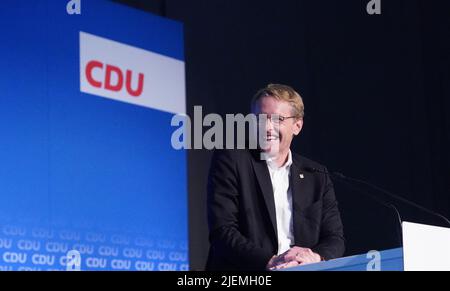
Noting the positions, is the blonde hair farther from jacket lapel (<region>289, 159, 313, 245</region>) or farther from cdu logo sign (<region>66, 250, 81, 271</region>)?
cdu logo sign (<region>66, 250, 81, 271</region>)

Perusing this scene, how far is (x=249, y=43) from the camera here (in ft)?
18.4

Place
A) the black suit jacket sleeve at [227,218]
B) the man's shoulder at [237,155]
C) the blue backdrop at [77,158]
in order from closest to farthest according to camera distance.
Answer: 1. the black suit jacket sleeve at [227,218]
2. the man's shoulder at [237,155]
3. the blue backdrop at [77,158]

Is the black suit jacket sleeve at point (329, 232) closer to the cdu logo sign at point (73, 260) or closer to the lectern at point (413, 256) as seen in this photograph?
the lectern at point (413, 256)

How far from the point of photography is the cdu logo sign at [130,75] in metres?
4.71

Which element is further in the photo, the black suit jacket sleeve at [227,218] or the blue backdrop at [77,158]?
the blue backdrop at [77,158]

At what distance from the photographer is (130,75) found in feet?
16.0

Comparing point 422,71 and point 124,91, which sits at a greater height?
point 422,71

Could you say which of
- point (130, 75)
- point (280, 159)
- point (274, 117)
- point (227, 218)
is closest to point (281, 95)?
point (274, 117)

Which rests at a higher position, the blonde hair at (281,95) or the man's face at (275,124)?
the blonde hair at (281,95)

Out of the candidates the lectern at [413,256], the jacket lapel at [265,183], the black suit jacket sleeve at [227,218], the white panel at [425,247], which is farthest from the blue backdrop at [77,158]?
the white panel at [425,247]
